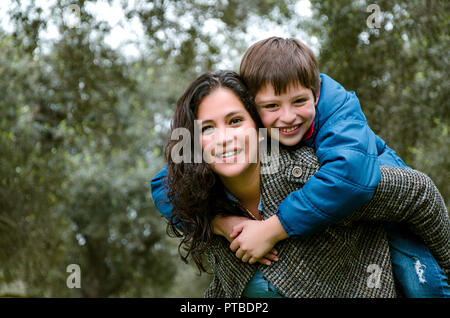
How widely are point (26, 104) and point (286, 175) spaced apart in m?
6.15

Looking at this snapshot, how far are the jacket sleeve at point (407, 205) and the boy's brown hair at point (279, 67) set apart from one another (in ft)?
1.93

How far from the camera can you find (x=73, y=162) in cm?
1036

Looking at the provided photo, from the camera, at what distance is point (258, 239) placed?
2.02m

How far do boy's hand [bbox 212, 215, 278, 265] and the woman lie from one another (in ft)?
0.10

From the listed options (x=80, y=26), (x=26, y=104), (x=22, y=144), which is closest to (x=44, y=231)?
(x=22, y=144)

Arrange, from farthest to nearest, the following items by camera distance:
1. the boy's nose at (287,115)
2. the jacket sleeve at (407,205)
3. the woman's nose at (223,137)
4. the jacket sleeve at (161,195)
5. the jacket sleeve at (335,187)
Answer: the jacket sleeve at (161,195), the boy's nose at (287,115), the woman's nose at (223,137), the jacket sleeve at (407,205), the jacket sleeve at (335,187)

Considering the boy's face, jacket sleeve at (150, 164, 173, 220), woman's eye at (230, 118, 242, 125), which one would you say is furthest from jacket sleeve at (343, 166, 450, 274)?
jacket sleeve at (150, 164, 173, 220)

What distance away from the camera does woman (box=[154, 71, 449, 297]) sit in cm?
203

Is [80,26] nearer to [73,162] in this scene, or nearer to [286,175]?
[286,175]

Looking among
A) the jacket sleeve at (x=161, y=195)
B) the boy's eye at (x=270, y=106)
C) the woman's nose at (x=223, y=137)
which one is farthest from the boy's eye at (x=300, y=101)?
the jacket sleeve at (x=161, y=195)

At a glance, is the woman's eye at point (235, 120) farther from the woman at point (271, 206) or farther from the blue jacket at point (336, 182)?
the blue jacket at point (336, 182)

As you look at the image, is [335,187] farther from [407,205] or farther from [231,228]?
[231,228]

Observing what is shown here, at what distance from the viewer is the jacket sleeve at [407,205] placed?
1995mm

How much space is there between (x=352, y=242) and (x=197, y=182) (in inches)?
30.0
